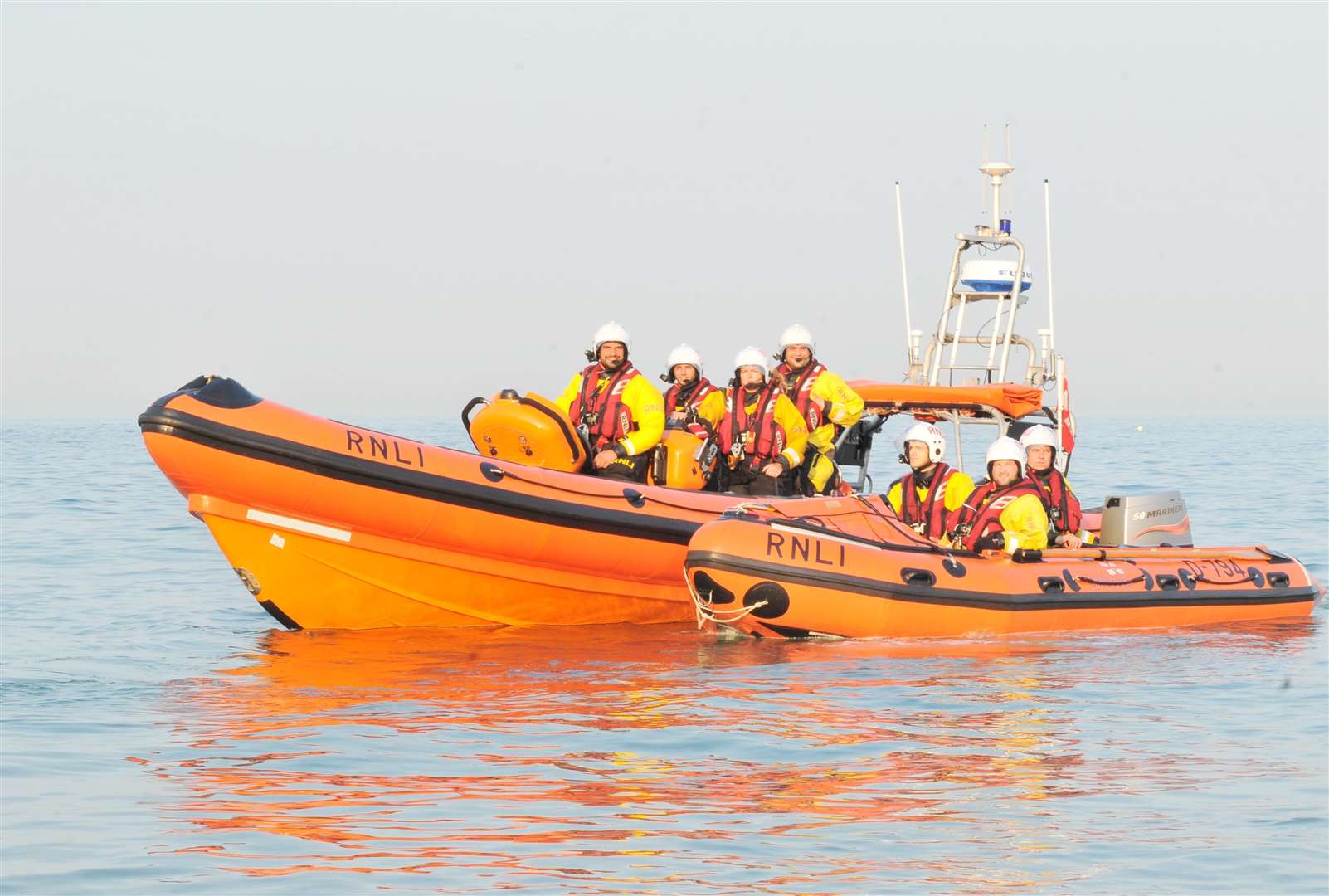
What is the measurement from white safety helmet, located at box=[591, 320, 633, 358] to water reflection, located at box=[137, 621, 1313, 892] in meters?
1.92

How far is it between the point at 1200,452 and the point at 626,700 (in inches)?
1197

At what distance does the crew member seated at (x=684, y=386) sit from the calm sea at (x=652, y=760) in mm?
1399

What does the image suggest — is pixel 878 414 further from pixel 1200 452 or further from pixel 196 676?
pixel 1200 452

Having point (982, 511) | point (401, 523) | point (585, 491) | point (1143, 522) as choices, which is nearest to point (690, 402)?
point (585, 491)

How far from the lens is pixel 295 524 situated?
8359 mm

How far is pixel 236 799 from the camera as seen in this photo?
516 centimetres

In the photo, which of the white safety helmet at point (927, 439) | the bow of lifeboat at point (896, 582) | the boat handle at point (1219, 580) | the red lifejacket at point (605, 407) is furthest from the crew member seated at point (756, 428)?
the boat handle at point (1219, 580)

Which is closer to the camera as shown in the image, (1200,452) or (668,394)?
(668,394)

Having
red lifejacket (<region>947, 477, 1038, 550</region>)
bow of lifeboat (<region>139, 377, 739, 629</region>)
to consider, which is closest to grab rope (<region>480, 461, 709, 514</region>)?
bow of lifeboat (<region>139, 377, 739, 629</region>)

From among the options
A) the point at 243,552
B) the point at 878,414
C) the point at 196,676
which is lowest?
the point at 196,676

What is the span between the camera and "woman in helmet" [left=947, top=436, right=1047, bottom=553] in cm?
868

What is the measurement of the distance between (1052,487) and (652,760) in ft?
13.4

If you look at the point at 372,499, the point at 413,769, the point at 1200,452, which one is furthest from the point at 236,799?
the point at 1200,452

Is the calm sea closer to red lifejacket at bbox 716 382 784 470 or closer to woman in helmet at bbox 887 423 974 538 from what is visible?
woman in helmet at bbox 887 423 974 538
